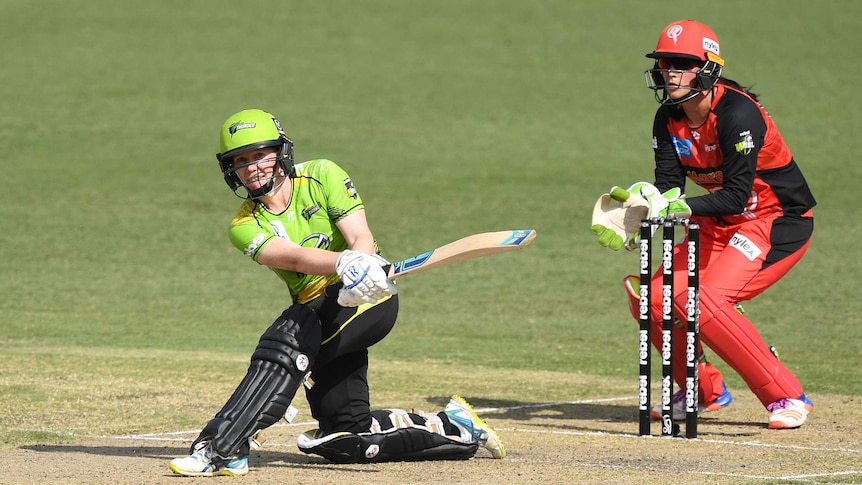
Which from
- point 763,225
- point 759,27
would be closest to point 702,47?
point 763,225

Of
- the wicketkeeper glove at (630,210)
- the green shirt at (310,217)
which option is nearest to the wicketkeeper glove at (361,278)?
the green shirt at (310,217)

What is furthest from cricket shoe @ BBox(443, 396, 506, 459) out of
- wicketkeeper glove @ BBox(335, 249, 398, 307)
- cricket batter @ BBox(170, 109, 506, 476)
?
wicketkeeper glove @ BBox(335, 249, 398, 307)

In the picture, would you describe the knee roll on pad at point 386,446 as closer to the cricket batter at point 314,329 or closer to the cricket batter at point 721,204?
the cricket batter at point 314,329

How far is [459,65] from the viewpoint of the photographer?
91.2 feet

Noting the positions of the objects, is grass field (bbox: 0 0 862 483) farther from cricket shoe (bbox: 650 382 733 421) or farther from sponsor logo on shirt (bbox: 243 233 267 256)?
sponsor logo on shirt (bbox: 243 233 267 256)

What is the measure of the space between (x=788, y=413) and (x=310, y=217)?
2.99 metres

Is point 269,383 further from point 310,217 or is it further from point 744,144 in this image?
point 744,144

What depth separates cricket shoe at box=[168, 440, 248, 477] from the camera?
6297 mm

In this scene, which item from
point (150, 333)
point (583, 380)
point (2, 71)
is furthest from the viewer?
point (2, 71)

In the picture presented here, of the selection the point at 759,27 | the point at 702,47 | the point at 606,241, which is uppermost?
the point at 759,27

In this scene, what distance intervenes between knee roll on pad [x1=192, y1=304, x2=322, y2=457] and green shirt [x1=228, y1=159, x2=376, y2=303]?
0.35 m

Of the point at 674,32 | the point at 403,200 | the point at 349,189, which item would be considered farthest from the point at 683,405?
the point at 403,200

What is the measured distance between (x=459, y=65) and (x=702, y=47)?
1999cm

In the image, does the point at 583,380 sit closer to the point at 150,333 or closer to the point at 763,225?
the point at 763,225
